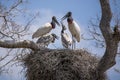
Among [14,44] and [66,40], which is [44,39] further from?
[14,44]

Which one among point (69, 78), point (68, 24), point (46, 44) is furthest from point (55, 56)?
point (68, 24)

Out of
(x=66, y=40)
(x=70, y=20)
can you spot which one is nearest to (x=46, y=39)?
(x=66, y=40)

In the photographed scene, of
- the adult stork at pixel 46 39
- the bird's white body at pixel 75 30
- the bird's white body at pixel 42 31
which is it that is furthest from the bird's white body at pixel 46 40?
the bird's white body at pixel 75 30

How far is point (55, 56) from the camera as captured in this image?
386 inches

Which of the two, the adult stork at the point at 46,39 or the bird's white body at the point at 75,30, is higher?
the bird's white body at the point at 75,30

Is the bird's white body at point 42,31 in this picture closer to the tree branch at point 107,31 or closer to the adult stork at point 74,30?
the adult stork at point 74,30

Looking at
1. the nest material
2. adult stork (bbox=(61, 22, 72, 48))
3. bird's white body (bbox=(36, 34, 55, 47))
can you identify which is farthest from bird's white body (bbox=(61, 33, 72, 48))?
the nest material

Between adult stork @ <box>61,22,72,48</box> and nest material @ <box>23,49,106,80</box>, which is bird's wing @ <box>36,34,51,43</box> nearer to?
adult stork @ <box>61,22,72,48</box>

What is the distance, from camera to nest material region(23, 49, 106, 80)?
366 inches

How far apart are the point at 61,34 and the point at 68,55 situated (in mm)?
2224

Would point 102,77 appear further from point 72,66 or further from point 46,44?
point 46,44

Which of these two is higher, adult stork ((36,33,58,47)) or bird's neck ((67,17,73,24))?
bird's neck ((67,17,73,24))

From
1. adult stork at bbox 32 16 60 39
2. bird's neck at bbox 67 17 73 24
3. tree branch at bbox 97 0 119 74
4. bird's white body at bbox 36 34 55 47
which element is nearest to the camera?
tree branch at bbox 97 0 119 74

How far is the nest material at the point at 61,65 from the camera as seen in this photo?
9.30 meters
